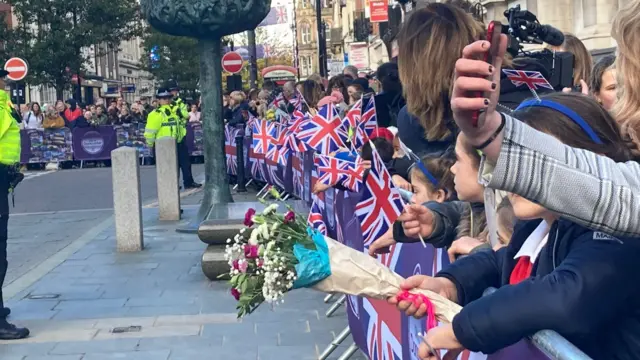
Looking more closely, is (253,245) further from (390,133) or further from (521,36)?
(390,133)

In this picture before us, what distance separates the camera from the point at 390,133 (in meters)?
6.49

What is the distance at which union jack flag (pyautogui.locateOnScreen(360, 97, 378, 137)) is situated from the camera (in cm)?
678

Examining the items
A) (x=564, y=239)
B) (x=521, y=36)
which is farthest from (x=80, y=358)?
(x=564, y=239)

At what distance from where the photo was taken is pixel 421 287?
278cm

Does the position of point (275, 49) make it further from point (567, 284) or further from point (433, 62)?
point (567, 284)

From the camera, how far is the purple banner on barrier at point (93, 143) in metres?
26.0

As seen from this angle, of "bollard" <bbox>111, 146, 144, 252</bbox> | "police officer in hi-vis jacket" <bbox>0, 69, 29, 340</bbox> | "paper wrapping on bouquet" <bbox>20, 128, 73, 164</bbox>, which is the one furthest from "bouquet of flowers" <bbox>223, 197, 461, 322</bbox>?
"paper wrapping on bouquet" <bbox>20, 128, 73, 164</bbox>

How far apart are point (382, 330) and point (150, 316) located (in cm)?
342

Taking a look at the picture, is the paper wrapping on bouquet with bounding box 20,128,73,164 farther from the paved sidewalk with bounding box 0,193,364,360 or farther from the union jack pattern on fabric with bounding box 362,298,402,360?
the union jack pattern on fabric with bounding box 362,298,402,360

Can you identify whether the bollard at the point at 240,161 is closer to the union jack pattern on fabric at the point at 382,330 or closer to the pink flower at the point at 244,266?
the union jack pattern on fabric at the point at 382,330

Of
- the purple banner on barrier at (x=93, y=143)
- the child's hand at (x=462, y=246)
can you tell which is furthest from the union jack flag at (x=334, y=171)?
the purple banner on barrier at (x=93, y=143)

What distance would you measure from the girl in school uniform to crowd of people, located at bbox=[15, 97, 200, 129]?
23903 mm

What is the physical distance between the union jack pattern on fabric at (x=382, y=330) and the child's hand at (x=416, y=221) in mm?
430

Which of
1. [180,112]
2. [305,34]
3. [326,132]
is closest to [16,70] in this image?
[180,112]
